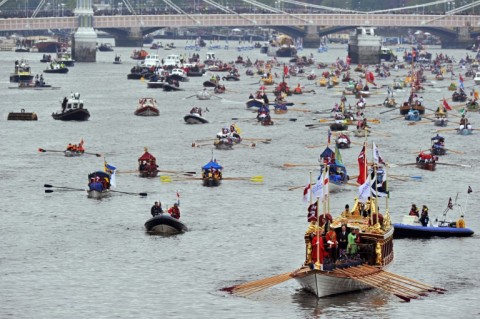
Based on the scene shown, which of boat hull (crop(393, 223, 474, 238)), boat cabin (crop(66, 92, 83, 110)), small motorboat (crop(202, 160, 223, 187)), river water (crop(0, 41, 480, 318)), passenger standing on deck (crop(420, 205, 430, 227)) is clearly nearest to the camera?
river water (crop(0, 41, 480, 318))

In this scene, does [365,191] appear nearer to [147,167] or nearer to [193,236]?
[193,236]

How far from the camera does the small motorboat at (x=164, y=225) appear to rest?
83312 millimetres

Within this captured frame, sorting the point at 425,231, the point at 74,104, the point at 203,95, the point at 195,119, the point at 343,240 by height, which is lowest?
the point at 203,95

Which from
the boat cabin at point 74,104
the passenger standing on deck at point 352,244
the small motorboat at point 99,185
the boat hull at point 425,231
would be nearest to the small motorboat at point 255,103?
the boat cabin at point 74,104

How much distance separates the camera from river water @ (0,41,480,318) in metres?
67.1

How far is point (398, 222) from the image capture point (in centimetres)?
8750

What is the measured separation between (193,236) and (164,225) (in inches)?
71.5

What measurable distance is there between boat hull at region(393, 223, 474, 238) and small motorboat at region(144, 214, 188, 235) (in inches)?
502

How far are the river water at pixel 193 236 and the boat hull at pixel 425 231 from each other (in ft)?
2.30

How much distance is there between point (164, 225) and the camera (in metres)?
83.5

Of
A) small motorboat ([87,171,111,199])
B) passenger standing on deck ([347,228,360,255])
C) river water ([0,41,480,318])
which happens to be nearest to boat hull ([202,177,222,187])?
river water ([0,41,480,318])

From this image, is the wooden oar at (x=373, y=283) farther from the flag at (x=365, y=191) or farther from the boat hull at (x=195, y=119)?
the boat hull at (x=195, y=119)

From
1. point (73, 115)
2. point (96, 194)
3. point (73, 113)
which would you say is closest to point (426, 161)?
point (96, 194)

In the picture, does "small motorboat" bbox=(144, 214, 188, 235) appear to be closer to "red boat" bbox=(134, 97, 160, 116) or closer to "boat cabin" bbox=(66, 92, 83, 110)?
"boat cabin" bbox=(66, 92, 83, 110)
